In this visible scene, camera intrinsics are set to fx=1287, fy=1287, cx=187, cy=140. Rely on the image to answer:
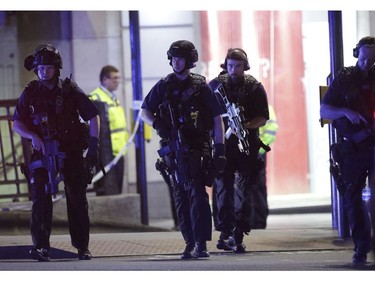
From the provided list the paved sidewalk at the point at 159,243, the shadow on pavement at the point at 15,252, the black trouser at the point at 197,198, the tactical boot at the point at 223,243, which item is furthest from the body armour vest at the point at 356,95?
the shadow on pavement at the point at 15,252

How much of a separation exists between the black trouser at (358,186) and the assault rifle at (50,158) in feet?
7.96

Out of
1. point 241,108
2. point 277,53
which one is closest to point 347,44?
point 277,53

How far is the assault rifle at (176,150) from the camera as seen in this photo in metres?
11.1

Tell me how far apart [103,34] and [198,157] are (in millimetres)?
6176

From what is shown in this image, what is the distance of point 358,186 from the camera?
34.7ft

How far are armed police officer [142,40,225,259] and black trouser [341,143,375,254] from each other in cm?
113

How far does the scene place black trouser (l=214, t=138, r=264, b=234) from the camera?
1190 centimetres

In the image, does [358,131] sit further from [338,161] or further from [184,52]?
[184,52]

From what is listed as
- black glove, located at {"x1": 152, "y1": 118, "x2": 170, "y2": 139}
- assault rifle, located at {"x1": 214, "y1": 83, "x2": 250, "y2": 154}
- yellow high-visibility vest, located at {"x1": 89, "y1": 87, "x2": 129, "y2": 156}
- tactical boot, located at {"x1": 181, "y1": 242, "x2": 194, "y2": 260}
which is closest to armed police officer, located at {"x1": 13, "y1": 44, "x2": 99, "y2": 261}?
black glove, located at {"x1": 152, "y1": 118, "x2": 170, "y2": 139}

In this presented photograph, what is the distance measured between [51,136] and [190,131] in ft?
3.93

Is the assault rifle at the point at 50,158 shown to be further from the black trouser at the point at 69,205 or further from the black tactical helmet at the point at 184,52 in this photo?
the black tactical helmet at the point at 184,52

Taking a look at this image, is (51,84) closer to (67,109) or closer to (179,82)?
(67,109)

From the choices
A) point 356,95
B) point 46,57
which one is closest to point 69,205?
point 46,57

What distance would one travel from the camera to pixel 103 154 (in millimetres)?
15617
